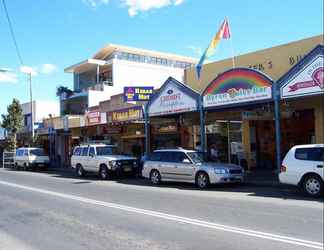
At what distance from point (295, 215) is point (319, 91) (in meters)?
6.61

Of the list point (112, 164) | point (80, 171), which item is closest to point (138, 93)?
point (112, 164)

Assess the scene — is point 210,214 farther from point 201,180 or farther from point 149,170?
point 149,170

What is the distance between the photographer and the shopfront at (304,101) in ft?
50.6

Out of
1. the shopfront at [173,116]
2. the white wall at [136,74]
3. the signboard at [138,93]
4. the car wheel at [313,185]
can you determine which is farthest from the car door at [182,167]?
the white wall at [136,74]

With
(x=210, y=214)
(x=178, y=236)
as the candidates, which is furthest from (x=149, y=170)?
(x=178, y=236)

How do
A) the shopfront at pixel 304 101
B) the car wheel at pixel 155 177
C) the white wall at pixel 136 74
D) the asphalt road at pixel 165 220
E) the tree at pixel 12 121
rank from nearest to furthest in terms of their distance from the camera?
the asphalt road at pixel 165 220 < the shopfront at pixel 304 101 < the car wheel at pixel 155 177 < the tree at pixel 12 121 < the white wall at pixel 136 74

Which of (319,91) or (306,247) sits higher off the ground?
(319,91)

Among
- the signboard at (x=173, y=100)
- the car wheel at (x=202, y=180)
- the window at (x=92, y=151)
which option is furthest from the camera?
the window at (x=92, y=151)

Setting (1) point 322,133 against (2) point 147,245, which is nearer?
(2) point 147,245

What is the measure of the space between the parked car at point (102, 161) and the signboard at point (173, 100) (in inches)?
111

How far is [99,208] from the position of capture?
1216 cm

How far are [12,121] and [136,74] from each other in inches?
515

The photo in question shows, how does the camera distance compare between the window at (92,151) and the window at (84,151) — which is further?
the window at (84,151)

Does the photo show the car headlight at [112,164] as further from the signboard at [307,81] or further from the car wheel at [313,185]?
the car wheel at [313,185]
